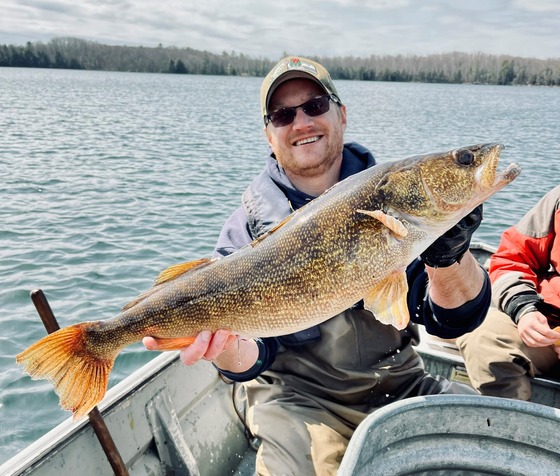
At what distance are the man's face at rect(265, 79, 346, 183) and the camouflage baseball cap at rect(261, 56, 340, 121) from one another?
0.15 feet

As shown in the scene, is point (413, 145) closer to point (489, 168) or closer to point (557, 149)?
point (557, 149)

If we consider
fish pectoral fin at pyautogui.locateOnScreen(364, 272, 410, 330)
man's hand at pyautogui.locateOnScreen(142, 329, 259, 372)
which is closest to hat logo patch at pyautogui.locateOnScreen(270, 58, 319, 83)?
fish pectoral fin at pyautogui.locateOnScreen(364, 272, 410, 330)

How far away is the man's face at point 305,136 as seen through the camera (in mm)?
3406

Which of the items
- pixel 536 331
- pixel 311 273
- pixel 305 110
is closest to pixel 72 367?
pixel 311 273

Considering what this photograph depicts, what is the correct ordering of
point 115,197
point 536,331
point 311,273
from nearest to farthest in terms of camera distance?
point 311,273 → point 536,331 → point 115,197

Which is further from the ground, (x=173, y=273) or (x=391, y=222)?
(x=391, y=222)

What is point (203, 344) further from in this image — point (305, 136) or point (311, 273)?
point (305, 136)

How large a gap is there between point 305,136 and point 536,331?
6.50ft

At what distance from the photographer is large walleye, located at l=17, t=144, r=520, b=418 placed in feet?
7.77

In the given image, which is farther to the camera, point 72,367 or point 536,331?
point 536,331

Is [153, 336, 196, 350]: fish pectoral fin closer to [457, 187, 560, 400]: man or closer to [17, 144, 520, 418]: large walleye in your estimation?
[17, 144, 520, 418]: large walleye

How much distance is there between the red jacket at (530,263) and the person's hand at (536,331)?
0.09 metres

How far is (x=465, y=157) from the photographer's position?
238 cm

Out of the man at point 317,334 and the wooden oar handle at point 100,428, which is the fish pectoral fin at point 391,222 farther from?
the wooden oar handle at point 100,428
